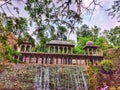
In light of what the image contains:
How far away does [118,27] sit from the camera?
689cm

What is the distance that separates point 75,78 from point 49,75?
2.05 metres

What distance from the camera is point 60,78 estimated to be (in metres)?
20.4

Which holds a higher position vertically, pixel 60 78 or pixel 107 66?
pixel 107 66

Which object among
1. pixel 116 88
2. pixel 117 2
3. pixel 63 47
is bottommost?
pixel 116 88

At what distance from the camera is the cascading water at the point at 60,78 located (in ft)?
63.9

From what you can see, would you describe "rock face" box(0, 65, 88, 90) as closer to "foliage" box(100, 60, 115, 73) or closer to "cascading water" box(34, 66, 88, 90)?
"cascading water" box(34, 66, 88, 90)

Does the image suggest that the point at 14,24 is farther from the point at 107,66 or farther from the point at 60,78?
the point at 107,66

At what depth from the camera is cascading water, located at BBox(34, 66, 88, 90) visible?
19.5m

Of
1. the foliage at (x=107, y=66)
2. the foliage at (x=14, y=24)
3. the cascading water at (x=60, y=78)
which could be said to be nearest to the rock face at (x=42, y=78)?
the cascading water at (x=60, y=78)

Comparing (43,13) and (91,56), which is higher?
(91,56)

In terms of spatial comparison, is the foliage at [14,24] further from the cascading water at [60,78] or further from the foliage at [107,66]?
the foliage at [107,66]

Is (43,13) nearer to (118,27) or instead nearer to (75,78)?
(118,27)

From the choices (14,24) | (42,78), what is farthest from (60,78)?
(14,24)

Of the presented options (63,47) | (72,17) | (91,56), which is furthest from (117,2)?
(63,47)
